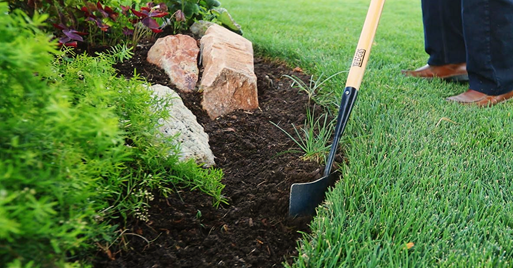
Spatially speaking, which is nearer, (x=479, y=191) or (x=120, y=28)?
(x=479, y=191)

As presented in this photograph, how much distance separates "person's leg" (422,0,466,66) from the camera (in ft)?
12.3

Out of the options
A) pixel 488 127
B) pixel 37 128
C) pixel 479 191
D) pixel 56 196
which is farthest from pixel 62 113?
pixel 488 127

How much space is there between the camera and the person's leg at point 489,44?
3.16 m

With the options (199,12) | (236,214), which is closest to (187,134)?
(236,214)

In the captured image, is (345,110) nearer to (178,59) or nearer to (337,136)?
(337,136)

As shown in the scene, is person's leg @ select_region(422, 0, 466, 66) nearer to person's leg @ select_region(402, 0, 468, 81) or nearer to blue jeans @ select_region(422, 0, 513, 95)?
person's leg @ select_region(402, 0, 468, 81)

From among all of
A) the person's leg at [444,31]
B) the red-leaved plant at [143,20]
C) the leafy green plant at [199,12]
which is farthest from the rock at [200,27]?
the person's leg at [444,31]

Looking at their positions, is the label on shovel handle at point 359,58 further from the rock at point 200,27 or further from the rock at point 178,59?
the rock at point 200,27

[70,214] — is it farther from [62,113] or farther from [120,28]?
[120,28]

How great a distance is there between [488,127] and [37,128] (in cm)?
255

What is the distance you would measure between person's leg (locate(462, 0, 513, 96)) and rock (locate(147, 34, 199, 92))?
2060 mm

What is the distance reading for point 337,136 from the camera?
2141 millimetres

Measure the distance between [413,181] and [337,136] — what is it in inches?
16.1

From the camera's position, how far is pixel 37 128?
106cm
